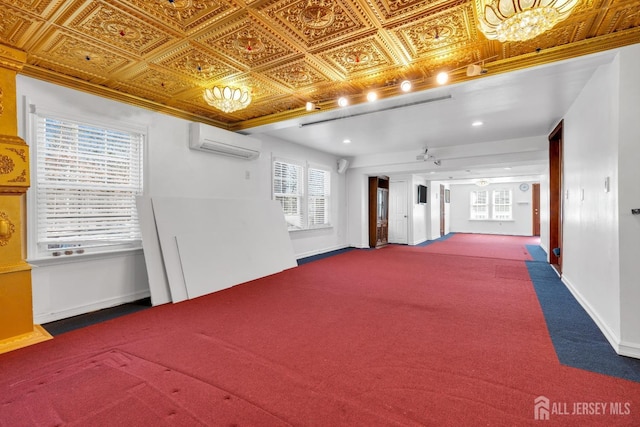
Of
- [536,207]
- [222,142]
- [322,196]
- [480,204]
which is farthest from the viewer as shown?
[480,204]

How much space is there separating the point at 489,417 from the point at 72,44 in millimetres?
4184

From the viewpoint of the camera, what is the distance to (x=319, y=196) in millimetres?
7496

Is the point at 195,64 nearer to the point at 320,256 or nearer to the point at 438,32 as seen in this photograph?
the point at 438,32

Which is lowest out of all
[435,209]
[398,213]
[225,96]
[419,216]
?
[419,216]

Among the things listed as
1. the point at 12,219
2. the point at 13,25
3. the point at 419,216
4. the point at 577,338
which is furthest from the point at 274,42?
the point at 419,216

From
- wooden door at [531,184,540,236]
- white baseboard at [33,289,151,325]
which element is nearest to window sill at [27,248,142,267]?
white baseboard at [33,289,151,325]

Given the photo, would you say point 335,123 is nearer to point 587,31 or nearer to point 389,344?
point 587,31

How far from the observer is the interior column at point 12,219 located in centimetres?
260

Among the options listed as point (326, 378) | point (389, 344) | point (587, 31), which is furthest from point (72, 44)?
point (587, 31)

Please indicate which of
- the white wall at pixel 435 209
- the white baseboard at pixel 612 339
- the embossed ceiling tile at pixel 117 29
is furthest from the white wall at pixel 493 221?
the embossed ceiling tile at pixel 117 29

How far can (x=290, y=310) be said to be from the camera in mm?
3365

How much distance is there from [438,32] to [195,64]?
233cm

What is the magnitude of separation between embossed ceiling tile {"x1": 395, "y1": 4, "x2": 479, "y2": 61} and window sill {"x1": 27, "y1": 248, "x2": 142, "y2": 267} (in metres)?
3.86

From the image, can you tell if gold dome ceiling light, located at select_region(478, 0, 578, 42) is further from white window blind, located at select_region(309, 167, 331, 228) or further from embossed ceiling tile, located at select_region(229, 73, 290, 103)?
white window blind, located at select_region(309, 167, 331, 228)
